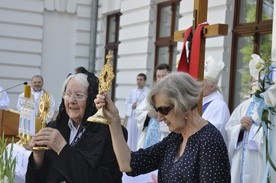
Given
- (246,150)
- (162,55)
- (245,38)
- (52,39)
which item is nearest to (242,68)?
(245,38)

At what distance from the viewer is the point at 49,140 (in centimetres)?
294

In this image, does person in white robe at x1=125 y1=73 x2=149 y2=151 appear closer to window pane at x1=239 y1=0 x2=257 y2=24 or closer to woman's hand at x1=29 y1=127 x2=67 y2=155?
window pane at x1=239 y1=0 x2=257 y2=24

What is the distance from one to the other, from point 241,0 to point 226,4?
264 mm

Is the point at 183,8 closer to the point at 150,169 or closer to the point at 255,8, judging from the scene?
the point at 255,8

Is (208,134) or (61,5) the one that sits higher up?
(61,5)

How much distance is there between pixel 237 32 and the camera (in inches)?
359

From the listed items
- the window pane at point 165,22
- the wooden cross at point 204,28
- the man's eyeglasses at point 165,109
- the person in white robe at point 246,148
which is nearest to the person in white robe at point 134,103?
the window pane at point 165,22

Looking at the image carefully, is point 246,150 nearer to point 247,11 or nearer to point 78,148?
point 78,148

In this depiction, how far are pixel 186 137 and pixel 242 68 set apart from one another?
644 centimetres

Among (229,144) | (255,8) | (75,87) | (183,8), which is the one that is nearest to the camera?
(75,87)

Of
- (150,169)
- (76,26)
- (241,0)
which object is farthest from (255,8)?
(76,26)

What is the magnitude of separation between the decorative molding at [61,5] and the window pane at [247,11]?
7812mm

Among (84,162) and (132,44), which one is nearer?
A: (84,162)

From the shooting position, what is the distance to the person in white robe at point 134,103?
37.2 ft
